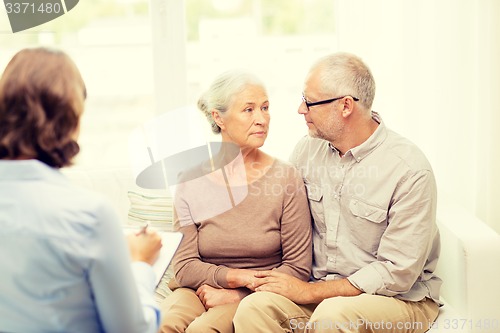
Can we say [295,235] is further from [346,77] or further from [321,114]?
[346,77]

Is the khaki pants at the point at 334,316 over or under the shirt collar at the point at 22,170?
under

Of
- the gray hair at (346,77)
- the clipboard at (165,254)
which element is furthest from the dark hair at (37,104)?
the gray hair at (346,77)

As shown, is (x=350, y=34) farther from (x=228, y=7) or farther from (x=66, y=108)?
(x=66, y=108)

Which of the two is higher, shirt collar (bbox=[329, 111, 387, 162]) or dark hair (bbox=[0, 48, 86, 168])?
dark hair (bbox=[0, 48, 86, 168])

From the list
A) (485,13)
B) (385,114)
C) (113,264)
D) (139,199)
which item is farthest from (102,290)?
(485,13)

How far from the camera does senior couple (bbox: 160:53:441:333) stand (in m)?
1.99

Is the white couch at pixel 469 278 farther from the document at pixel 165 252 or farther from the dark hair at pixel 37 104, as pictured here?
the dark hair at pixel 37 104

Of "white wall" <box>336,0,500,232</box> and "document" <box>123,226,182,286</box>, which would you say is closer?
"document" <box>123,226,182,286</box>

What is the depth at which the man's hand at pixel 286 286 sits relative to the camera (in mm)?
2027

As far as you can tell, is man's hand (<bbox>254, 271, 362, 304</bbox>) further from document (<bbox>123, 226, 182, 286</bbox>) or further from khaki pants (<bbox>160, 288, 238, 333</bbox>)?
document (<bbox>123, 226, 182, 286</bbox>)

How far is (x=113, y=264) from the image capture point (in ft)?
3.81

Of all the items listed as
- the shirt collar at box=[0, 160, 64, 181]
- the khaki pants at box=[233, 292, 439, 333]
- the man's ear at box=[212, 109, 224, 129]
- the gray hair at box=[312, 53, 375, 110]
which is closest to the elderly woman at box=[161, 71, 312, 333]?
the man's ear at box=[212, 109, 224, 129]

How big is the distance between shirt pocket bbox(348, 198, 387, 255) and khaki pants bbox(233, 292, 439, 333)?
0.19 m

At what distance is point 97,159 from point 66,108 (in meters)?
→ 1.66
